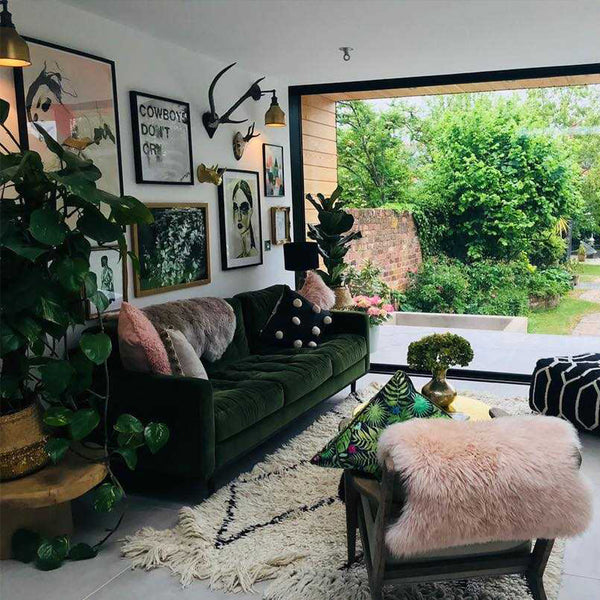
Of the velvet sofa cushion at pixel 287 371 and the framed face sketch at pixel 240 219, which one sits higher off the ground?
the framed face sketch at pixel 240 219

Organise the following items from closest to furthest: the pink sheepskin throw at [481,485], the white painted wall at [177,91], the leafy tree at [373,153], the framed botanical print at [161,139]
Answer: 1. the pink sheepskin throw at [481,485]
2. the white painted wall at [177,91]
3. the framed botanical print at [161,139]
4. the leafy tree at [373,153]

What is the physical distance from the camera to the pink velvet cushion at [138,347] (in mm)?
3074

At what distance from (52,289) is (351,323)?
265cm

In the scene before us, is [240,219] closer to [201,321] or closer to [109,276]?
[201,321]

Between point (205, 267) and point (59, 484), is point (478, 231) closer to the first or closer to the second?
point (205, 267)

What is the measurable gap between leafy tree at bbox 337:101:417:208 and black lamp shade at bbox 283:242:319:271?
86.7 inches

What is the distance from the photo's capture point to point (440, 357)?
3076 mm

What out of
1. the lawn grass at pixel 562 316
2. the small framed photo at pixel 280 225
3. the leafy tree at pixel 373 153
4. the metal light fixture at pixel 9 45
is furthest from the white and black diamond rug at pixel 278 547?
the leafy tree at pixel 373 153

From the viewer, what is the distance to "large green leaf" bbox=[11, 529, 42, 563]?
2.57 meters

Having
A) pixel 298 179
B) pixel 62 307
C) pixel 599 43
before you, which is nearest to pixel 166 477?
pixel 62 307

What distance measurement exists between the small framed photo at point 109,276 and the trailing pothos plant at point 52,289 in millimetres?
755

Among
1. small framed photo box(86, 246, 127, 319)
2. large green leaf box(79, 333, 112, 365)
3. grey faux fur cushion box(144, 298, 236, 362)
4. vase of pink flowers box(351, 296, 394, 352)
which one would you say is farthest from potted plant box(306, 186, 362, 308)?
large green leaf box(79, 333, 112, 365)

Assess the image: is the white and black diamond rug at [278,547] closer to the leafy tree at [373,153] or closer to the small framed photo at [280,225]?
the small framed photo at [280,225]

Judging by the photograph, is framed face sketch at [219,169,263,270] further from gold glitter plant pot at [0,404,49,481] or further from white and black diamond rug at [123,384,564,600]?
gold glitter plant pot at [0,404,49,481]
